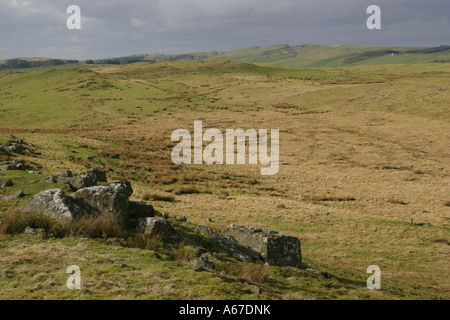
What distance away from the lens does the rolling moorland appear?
927 centimetres

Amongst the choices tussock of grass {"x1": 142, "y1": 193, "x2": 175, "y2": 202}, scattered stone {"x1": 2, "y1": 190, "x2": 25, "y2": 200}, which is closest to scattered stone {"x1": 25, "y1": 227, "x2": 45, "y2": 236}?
scattered stone {"x1": 2, "y1": 190, "x2": 25, "y2": 200}

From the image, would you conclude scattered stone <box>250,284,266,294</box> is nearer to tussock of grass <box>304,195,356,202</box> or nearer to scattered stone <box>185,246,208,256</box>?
scattered stone <box>185,246,208,256</box>

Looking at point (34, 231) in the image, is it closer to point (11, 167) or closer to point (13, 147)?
point (11, 167)

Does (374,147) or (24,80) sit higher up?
(24,80)

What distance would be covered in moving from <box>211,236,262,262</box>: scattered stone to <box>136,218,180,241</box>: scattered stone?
1748 mm

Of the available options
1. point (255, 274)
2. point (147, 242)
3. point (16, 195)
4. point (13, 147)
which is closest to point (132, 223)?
point (147, 242)

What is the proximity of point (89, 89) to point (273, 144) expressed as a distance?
76461 mm

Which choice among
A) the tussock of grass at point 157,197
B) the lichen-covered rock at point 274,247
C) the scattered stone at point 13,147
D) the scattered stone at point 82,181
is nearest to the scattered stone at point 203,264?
the lichen-covered rock at point 274,247

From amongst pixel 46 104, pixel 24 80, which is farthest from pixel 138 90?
pixel 24 80

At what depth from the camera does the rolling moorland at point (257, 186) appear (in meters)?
9.27

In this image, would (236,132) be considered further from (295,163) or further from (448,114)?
(448,114)
